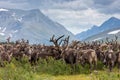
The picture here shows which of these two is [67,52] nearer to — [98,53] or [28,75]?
[98,53]

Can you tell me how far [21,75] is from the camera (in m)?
21.3

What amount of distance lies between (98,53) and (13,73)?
19974 millimetres

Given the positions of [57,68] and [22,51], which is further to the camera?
[22,51]

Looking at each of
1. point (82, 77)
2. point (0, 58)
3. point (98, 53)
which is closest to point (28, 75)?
point (82, 77)

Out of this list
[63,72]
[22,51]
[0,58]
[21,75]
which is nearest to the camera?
[21,75]

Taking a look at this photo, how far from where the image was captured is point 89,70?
35.2 m

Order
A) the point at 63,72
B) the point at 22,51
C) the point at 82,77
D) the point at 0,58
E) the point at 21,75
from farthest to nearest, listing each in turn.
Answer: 1. the point at 22,51
2. the point at 0,58
3. the point at 63,72
4. the point at 82,77
5. the point at 21,75

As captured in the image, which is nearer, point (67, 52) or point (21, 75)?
point (21, 75)

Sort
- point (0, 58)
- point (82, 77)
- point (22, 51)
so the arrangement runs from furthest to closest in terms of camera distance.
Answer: point (22, 51)
point (0, 58)
point (82, 77)

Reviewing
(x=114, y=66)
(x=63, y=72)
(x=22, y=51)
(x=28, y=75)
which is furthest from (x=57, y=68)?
(x=28, y=75)

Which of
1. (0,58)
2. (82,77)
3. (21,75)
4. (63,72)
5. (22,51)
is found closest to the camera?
(21,75)

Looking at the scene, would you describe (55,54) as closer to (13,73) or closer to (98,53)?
(98,53)

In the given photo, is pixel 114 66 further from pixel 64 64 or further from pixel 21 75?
pixel 21 75

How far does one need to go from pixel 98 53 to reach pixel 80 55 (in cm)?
523
